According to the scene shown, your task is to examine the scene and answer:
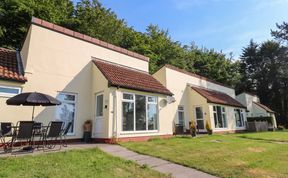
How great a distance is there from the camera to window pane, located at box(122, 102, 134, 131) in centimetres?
1259

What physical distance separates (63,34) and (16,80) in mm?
3924

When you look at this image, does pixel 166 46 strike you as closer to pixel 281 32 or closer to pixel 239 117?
pixel 239 117

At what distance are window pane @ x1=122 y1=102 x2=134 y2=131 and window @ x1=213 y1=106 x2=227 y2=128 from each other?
36.8 feet

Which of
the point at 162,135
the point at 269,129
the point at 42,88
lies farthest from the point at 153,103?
the point at 269,129

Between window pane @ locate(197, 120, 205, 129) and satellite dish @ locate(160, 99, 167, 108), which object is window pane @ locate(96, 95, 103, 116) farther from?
window pane @ locate(197, 120, 205, 129)

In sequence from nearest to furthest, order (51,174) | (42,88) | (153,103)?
(51,174), (42,88), (153,103)

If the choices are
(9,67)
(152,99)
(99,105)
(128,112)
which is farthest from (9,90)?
(152,99)

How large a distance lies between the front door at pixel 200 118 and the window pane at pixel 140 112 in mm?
9127

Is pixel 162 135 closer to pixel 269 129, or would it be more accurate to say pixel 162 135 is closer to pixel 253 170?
pixel 253 170

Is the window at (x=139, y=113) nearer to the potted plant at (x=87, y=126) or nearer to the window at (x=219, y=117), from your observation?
the potted plant at (x=87, y=126)

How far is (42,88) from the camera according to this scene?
Result: 37.2 ft

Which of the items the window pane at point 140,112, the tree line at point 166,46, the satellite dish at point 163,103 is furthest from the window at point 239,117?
the window pane at point 140,112

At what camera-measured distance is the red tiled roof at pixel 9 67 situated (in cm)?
1019

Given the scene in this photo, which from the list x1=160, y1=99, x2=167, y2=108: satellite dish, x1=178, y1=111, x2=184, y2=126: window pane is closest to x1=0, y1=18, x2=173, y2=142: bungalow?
x1=160, y1=99, x2=167, y2=108: satellite dish
